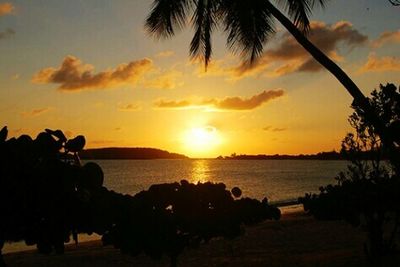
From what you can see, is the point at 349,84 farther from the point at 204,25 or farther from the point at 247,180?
the point at 247,180

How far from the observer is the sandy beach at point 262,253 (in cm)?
1620

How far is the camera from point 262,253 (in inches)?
742

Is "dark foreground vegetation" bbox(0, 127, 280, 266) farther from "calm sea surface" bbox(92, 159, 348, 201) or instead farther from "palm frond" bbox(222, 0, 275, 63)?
"calm sea surface" bbox(92, 159, 348, 201)

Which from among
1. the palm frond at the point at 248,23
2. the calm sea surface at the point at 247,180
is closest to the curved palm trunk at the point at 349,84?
the palm frond at the point at 248,23

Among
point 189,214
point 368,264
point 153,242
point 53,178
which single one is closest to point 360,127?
point 368,264

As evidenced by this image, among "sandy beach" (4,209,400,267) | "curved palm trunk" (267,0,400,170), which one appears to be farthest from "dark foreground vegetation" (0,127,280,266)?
"sandy beach" (4,209,400,267)

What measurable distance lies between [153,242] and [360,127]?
7.50 metres

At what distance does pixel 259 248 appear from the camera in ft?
67.5

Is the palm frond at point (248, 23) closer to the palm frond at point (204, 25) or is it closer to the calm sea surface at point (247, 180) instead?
the palm frond at point (204, 25)

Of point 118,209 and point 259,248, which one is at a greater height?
point 118,209

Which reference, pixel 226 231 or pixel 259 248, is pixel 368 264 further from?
pixel 259 248

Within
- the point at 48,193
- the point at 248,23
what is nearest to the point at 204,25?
the point at 248,23

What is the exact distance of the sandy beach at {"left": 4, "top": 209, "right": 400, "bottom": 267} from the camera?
53.2ft

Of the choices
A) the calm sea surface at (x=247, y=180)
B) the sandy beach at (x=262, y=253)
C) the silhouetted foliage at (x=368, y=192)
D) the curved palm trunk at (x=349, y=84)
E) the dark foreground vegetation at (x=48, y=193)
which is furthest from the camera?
the calm sea surface at (x=247, y=180)
